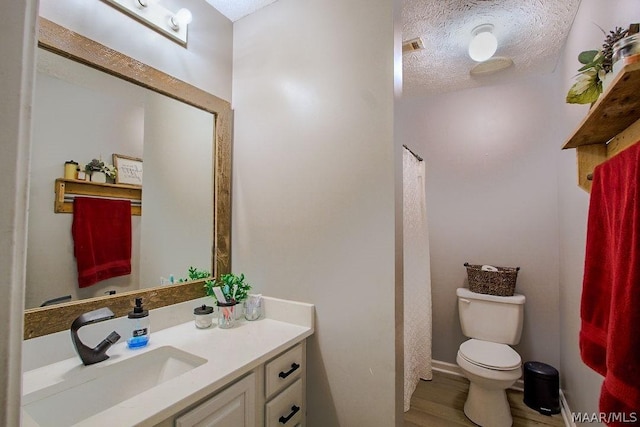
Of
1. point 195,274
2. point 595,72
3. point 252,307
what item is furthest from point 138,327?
point 595,72

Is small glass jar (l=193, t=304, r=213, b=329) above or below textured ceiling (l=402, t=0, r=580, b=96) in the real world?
below

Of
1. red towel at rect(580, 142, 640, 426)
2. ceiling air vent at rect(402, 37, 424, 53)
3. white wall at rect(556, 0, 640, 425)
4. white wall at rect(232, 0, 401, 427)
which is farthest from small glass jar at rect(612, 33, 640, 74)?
ceiling air vent at rect(402, 37, 424, 53)

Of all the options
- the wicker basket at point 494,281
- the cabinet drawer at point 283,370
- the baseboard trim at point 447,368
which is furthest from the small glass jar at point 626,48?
the baseboard trim at point 447,368

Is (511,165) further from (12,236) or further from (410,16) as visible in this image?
(12,236)

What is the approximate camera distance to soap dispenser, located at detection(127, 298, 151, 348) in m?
1.16

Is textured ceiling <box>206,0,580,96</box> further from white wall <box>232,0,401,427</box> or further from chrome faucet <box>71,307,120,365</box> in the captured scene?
chrome faucet <box>71,307,120,365</box>

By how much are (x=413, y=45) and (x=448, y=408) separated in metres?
2.60

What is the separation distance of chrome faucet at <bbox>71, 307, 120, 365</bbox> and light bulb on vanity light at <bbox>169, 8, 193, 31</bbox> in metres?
1.34

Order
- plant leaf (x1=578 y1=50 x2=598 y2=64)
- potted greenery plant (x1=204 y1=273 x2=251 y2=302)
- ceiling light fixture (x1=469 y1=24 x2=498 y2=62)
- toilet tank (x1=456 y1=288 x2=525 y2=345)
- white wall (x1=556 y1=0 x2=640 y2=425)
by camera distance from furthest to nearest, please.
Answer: toilet tank (x1=456 y1=288 x2=525 y2=345) < ceiling light fixture (x1=469 y1=24 x2=498 y2=62) < potted greenery plant (x1=204 y1=273 x2=251 y2=302) < white wall (x1=556 y1=0 x2=640 y2=425) < plant leaf (x1=578 y1=50 x2=598 y2=64)

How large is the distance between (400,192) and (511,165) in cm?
171

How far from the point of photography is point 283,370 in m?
1.21

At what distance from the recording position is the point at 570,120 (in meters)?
1.81

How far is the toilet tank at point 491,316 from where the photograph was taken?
→ 2166 mm

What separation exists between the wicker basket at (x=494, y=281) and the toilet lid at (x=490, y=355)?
390mm
